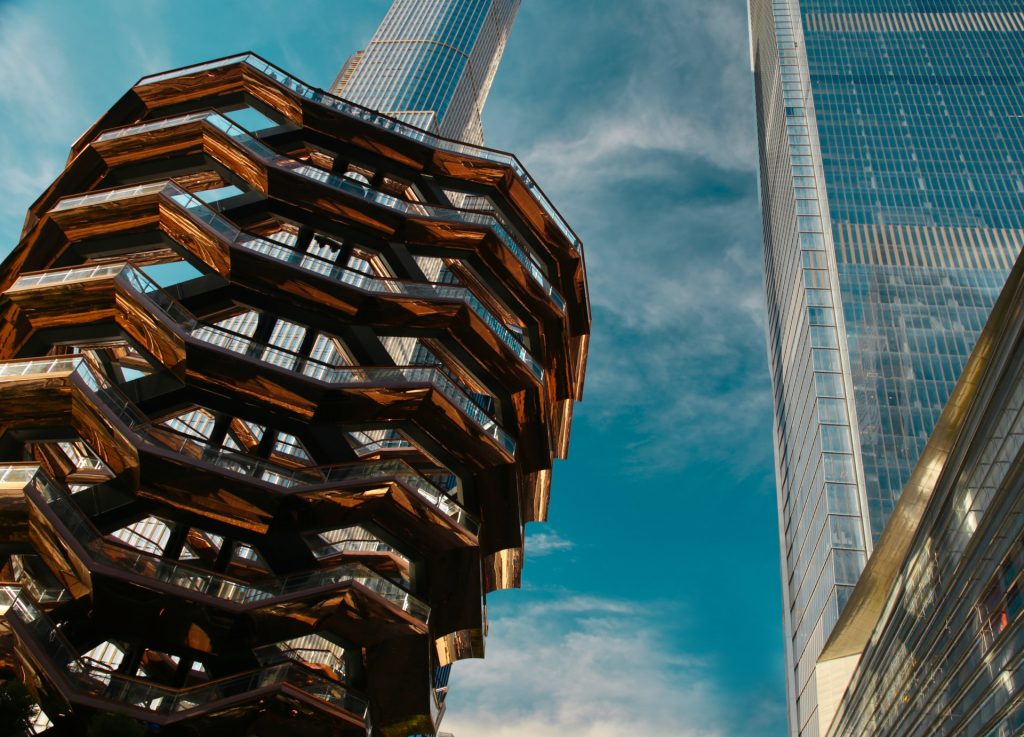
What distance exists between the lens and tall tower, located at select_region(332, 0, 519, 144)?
543 feet

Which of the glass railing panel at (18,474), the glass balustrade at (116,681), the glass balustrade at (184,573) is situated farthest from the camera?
the glass balustrade at (184,573)

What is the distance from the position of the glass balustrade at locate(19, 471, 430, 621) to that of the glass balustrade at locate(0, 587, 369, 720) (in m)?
2.94

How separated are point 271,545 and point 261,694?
22.8 feet

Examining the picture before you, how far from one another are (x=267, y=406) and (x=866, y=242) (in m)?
78.2

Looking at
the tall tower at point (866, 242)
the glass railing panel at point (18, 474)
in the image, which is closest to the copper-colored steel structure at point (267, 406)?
the glass railing panel at point (18, 474)

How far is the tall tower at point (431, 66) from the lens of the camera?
6521 inches

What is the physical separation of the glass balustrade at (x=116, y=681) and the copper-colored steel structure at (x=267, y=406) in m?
0.09

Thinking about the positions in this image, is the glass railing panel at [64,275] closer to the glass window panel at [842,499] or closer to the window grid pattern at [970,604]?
the window grid pattern at [970,604]

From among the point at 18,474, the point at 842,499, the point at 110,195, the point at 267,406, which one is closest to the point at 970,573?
the point at 267,406

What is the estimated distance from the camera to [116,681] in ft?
95.3

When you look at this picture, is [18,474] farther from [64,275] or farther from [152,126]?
[152,126]

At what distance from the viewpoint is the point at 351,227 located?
4353 cm

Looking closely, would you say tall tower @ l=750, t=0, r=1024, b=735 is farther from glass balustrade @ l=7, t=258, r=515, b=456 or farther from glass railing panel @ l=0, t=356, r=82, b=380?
glass railing panel @ l=0, t=356, r=82, b=380

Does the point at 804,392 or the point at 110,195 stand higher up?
the point at 804,392
